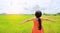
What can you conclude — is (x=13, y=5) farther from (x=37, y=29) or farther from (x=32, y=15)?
(x=37, y=29)

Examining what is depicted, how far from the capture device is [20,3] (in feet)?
9.80

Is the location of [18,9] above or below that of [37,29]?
above

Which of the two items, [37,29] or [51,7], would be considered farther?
[51,7]

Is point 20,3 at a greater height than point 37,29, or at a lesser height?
greater

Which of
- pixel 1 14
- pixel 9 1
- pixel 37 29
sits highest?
pixel 9 1

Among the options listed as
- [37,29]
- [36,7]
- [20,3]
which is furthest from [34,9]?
[37,29]

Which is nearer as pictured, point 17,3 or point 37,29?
point 37,29

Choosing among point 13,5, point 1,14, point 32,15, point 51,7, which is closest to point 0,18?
point 1,14

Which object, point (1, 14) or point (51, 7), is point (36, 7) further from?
point (1, 14)

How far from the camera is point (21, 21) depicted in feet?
9.67

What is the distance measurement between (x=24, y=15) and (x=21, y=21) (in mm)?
107

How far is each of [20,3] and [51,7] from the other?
497 millimetres

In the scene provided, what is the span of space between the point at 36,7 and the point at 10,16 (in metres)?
0.43

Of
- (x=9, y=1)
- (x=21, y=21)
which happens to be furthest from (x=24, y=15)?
(x=9, y=1)
